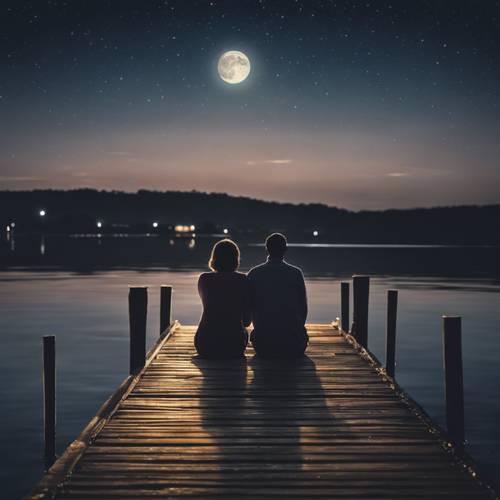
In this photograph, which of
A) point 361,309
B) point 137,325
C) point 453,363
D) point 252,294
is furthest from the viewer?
point 361,309

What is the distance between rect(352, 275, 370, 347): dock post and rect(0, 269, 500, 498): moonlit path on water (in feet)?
6.58

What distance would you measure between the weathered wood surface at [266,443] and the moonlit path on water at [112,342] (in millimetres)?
2956

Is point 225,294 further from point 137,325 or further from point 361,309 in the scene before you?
point 361,309

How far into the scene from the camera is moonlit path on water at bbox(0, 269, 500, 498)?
12570 mm

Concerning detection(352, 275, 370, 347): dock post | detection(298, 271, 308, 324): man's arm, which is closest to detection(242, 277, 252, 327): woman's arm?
detection(298, 271, 308, 324): man's arm

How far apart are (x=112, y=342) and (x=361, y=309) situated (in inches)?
415

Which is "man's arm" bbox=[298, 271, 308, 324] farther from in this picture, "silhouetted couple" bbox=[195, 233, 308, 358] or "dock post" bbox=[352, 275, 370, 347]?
"dock post" bbox=[352, 275, 370, 347]

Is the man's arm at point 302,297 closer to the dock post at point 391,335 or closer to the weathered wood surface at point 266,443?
the weathered wood surface at point 266,443

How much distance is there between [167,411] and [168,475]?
2.22 metres

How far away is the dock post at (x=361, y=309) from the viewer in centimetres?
1538

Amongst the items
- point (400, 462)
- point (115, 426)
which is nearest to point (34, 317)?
point (115, 426)

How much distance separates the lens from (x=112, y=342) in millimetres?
22922

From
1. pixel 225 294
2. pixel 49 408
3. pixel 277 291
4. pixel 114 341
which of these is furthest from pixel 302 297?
pixel 114 341

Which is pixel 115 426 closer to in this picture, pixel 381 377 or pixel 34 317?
pixel 381 377
